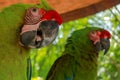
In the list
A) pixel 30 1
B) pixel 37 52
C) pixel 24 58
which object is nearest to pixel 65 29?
pixel 37 52

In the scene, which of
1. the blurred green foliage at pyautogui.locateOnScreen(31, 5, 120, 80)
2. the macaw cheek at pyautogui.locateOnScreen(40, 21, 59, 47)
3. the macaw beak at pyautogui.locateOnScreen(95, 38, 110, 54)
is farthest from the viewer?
the blurred green foliage at pyautogui.locateOnScreen(31, 5, 120, 80)

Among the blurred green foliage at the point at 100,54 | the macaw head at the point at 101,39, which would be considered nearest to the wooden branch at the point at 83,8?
the macaw head at the point at 101,39

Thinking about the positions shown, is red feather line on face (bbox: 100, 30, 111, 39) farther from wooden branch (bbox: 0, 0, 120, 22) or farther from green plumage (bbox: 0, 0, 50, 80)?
green plumage (bbox: 0, 0, 50, 80)

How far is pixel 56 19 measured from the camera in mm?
1462

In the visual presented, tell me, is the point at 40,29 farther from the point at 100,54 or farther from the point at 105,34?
the point at 100,54

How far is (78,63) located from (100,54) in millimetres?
366

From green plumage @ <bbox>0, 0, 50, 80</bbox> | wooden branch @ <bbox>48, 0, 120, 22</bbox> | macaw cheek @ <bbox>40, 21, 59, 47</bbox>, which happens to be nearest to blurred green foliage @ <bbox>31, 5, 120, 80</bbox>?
wooden branch @ <bbox>48, 0, 120, 22</bbox>

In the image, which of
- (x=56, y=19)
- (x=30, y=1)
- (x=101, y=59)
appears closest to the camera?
(x=56, y=19)

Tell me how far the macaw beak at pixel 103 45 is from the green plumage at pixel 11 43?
2.12 feet

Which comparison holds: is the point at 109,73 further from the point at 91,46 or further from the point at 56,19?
the point at 56,19

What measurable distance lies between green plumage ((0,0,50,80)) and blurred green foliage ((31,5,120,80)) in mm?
868

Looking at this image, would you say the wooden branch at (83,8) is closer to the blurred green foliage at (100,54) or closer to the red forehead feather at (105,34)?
the red forehead feather at (105,34)

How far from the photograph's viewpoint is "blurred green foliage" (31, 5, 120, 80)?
2.50 m

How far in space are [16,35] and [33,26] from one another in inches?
3.3
